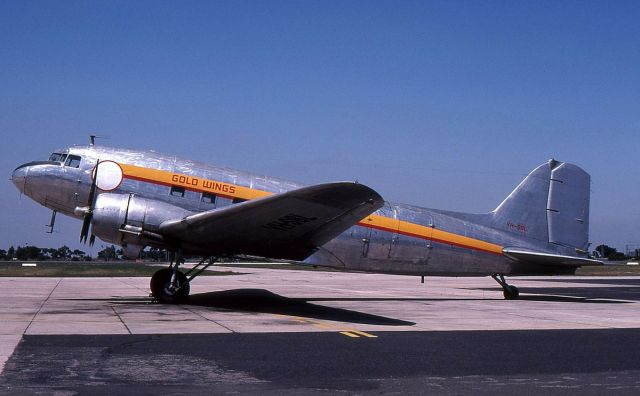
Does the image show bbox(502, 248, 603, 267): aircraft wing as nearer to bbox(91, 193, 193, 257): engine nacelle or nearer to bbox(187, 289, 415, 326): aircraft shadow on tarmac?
bbox(187, 289, 415, 326): aircraft shadow on tarmac

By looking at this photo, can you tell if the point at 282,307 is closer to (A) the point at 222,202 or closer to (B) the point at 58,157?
(A) the point at 222,202

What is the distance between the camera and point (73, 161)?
1647 centimetres

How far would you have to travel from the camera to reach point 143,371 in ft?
24.6

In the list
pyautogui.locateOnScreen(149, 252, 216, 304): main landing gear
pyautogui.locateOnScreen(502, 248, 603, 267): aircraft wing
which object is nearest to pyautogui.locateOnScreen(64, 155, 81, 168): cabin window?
pyautogui.locateOnScreen(149, 252, 216, 304): main landing gear

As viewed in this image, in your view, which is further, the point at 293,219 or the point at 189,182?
the point at 189,182

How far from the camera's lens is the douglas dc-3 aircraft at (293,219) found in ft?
48.5

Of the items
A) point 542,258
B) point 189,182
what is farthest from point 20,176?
point 542,258

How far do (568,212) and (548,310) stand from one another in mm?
4416

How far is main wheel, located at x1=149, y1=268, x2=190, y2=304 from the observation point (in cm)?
1605

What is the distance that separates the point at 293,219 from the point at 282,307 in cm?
288

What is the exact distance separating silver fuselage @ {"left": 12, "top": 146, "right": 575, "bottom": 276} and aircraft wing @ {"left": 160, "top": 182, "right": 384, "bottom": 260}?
709mm

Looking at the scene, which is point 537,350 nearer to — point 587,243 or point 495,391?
point 495,391

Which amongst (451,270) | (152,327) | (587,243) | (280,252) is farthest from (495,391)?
(587,243)

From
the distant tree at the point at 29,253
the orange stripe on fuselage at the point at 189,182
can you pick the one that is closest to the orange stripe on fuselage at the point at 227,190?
the orange stripe on fuselage at the point at 189,182
